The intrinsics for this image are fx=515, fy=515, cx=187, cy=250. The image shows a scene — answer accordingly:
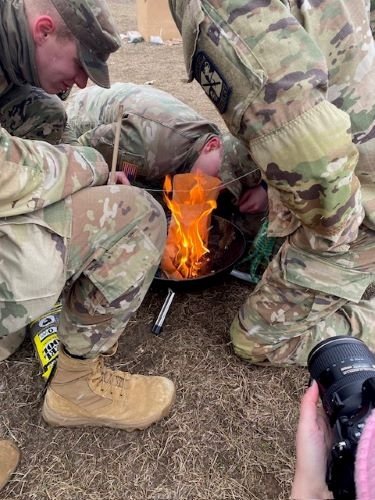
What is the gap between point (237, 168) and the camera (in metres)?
2.75

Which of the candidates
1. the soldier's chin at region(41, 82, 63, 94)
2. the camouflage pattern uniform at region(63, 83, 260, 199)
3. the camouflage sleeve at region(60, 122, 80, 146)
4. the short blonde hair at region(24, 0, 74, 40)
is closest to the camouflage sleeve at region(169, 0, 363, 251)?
the short blonde hair at region(24, 0, 74, 40)

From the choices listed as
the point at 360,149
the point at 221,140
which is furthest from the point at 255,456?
the point at 221,140

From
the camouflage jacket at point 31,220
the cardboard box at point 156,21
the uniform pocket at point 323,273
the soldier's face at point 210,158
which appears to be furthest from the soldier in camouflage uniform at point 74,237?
the cardboard box at point 156,21

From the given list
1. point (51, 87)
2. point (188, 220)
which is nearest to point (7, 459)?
point (188, 220)

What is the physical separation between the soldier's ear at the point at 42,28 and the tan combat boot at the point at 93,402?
1.20 meters

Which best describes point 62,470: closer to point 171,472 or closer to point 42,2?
point 171,472

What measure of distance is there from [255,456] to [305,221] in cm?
90

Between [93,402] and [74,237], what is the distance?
2.45ft

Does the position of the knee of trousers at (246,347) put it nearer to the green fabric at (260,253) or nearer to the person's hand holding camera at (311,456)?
the green fabric at (260,253)

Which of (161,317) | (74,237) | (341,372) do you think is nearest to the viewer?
(341,372)

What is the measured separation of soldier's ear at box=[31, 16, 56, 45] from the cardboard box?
603 centimetres

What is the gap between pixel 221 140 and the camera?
290 cm

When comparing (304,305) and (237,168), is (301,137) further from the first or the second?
(237,168)

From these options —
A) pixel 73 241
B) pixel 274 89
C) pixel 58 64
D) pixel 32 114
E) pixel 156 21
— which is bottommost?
pixel 156 21
